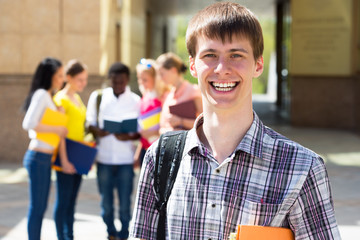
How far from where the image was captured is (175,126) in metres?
5.66

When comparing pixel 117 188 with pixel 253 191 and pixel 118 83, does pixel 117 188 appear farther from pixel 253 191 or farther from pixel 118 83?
pixel 253 191

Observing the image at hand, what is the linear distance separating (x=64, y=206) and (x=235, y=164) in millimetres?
4291

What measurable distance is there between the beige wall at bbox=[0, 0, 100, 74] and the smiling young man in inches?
381

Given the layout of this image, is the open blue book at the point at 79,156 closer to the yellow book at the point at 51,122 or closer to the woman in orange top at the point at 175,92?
the yellow book at the point at 51,122

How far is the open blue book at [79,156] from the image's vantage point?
19.1 feet

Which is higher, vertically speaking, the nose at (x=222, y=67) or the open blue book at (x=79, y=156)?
the nose at (x=222, y=67)

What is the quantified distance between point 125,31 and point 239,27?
1171 cm

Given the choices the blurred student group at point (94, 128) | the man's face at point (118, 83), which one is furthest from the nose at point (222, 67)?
the man's face at point (118, 83)

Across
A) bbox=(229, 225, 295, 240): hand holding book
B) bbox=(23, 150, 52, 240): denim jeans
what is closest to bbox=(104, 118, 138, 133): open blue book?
bbox=(23, 150, 52, 240): denim jeans

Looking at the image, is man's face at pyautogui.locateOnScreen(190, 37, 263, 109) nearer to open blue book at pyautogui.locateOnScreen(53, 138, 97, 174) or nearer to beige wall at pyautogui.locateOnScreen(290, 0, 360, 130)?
open blue book at pyautogui.locateOnScreen(53, 138, 97, 174)

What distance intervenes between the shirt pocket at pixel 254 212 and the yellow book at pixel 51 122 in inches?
158

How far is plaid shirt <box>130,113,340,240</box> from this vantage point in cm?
175

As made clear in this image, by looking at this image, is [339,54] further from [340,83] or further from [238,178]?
[238,178]

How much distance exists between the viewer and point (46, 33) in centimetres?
1138
